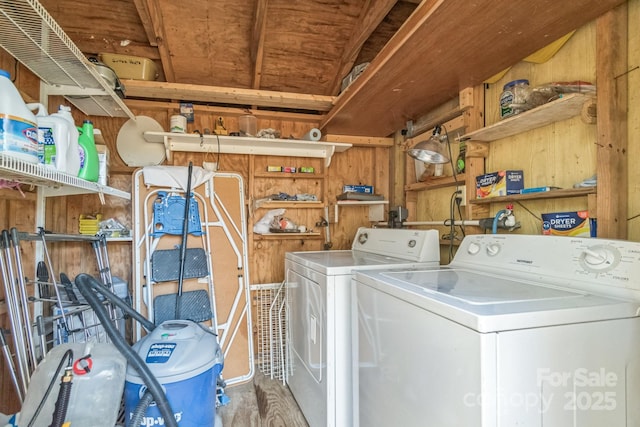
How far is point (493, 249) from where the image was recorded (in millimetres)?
1429

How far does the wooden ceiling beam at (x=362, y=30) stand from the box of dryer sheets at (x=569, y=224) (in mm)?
1505

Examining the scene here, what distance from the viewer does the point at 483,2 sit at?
3.88ft

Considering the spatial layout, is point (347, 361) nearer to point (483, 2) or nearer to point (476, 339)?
point (476, 339)

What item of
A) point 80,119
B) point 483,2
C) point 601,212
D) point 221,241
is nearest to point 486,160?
point 601,212

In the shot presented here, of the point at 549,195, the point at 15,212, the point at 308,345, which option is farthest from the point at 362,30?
the point at 15,212

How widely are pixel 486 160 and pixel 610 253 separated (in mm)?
1030

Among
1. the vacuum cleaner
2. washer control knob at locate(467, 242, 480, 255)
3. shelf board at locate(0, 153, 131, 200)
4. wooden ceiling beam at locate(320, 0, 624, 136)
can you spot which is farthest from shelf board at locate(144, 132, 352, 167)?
washer control knob at locate(467, 242, 480, 255)

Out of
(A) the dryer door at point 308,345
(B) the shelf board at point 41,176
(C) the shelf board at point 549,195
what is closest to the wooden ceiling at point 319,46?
(C) the shelf board at point 549,195

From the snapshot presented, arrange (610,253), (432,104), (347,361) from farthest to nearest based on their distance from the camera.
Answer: (432,104) < (347,361) < (610,253)

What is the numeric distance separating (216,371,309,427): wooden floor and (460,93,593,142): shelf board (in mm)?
2002

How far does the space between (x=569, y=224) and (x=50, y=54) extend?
240cm

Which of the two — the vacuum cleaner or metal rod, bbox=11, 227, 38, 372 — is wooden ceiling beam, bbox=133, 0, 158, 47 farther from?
the vacuum cleaner

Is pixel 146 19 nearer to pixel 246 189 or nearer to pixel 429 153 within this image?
pixel 246 189

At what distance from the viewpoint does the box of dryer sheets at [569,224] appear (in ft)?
4.27
